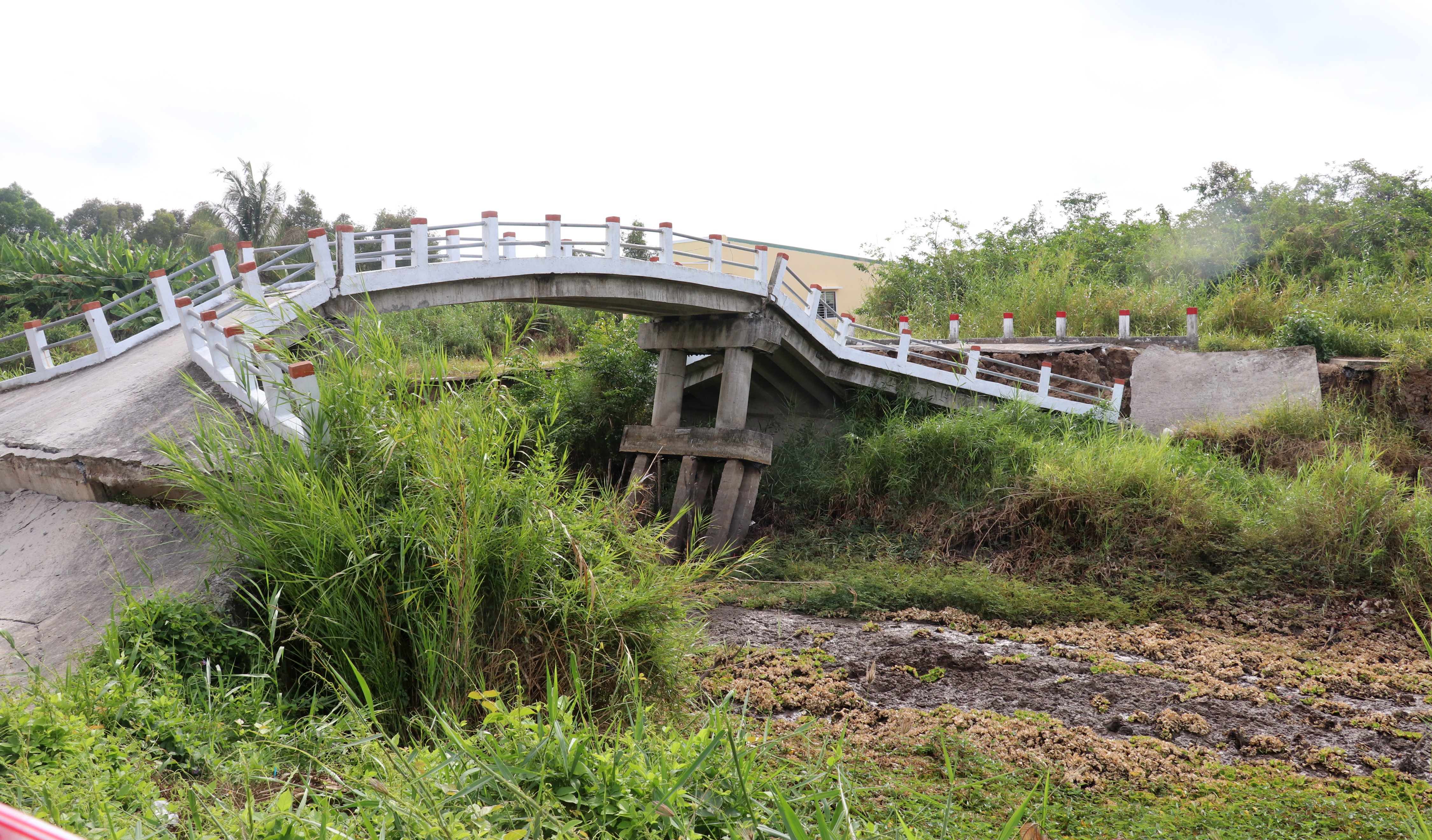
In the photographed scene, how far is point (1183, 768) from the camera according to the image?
5.52 m

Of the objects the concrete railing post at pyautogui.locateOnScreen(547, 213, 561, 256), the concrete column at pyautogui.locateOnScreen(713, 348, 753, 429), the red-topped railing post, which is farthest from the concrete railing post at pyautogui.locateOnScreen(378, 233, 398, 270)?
the red-topped railing post

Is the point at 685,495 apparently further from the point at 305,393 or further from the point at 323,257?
the point at 305,393

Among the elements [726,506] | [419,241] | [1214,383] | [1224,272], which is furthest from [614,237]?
[1224,272]

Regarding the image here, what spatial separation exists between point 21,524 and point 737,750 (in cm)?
567

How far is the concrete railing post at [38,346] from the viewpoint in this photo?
10250mm

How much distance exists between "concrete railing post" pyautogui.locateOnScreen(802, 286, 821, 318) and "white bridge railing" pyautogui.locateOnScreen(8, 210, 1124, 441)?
0.8 inches

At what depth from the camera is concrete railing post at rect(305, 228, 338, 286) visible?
895 cm

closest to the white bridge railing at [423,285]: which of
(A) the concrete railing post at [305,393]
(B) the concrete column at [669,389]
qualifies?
(A) the concrete railing post at [305,393]

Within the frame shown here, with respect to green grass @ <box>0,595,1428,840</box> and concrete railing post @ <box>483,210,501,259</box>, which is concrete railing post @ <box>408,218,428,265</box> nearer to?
concrete railing post @ <box>483,210,501,259</box>

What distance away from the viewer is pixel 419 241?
9914 millimetres

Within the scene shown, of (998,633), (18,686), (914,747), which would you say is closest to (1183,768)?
(914,747)

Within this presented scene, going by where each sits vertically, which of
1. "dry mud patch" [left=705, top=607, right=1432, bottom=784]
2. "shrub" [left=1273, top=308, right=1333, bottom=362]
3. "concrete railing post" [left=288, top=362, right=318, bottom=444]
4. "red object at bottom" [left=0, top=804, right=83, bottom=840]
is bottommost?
"dry mud patch" [left=705, top=607, right=1432, bottom=784]

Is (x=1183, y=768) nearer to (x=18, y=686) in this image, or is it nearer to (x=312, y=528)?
(x=312, y=528)

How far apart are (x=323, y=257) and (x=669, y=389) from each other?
18.5 feet
